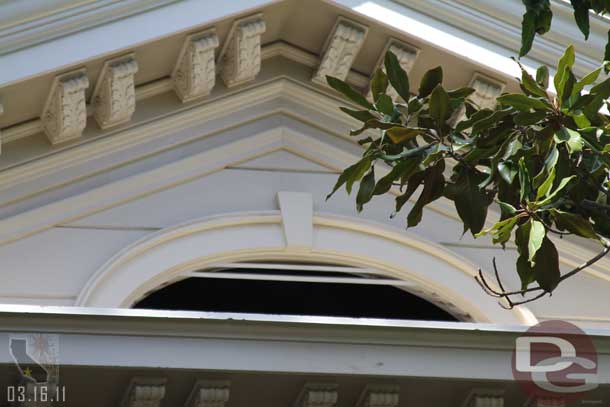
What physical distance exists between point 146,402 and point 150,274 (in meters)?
1.83

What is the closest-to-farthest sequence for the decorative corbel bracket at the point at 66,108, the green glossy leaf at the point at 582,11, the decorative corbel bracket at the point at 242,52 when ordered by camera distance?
the green glossy leaf at the point at 582,11 → the decorative corbel bracket at the point at 66,108 → the decorative corbel bracket at the point at 242,52

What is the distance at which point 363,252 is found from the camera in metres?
7.48

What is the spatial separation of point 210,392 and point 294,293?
241 cm

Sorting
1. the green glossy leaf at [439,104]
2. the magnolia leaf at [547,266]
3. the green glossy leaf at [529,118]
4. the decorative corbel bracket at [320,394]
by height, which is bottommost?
the decorative corbel bracket at [320,394]

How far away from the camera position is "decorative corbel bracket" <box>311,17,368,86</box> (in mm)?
7422

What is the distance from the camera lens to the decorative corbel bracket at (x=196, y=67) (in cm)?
713

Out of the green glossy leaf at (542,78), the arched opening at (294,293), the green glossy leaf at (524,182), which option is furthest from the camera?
the arched opening at (294,293)

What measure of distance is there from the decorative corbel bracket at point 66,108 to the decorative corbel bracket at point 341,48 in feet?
4.37

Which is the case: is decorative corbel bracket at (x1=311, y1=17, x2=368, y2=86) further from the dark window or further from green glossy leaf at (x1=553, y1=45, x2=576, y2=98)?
green glossy leaf at (x1=553, y1=45, x2=576, y2=98)

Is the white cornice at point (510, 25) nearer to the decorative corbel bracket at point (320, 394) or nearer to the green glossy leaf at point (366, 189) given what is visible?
the green glossy leaf at point (366, 189)

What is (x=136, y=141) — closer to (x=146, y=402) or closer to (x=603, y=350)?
(x=146, y=402)

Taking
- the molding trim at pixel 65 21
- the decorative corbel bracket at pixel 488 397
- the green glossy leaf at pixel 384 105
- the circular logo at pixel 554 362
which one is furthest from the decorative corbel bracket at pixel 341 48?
the green glossy leaf at pixel 384 105

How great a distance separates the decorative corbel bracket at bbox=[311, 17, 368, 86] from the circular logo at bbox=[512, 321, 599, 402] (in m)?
2.35

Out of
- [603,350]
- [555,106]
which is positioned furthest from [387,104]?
[603,350]
